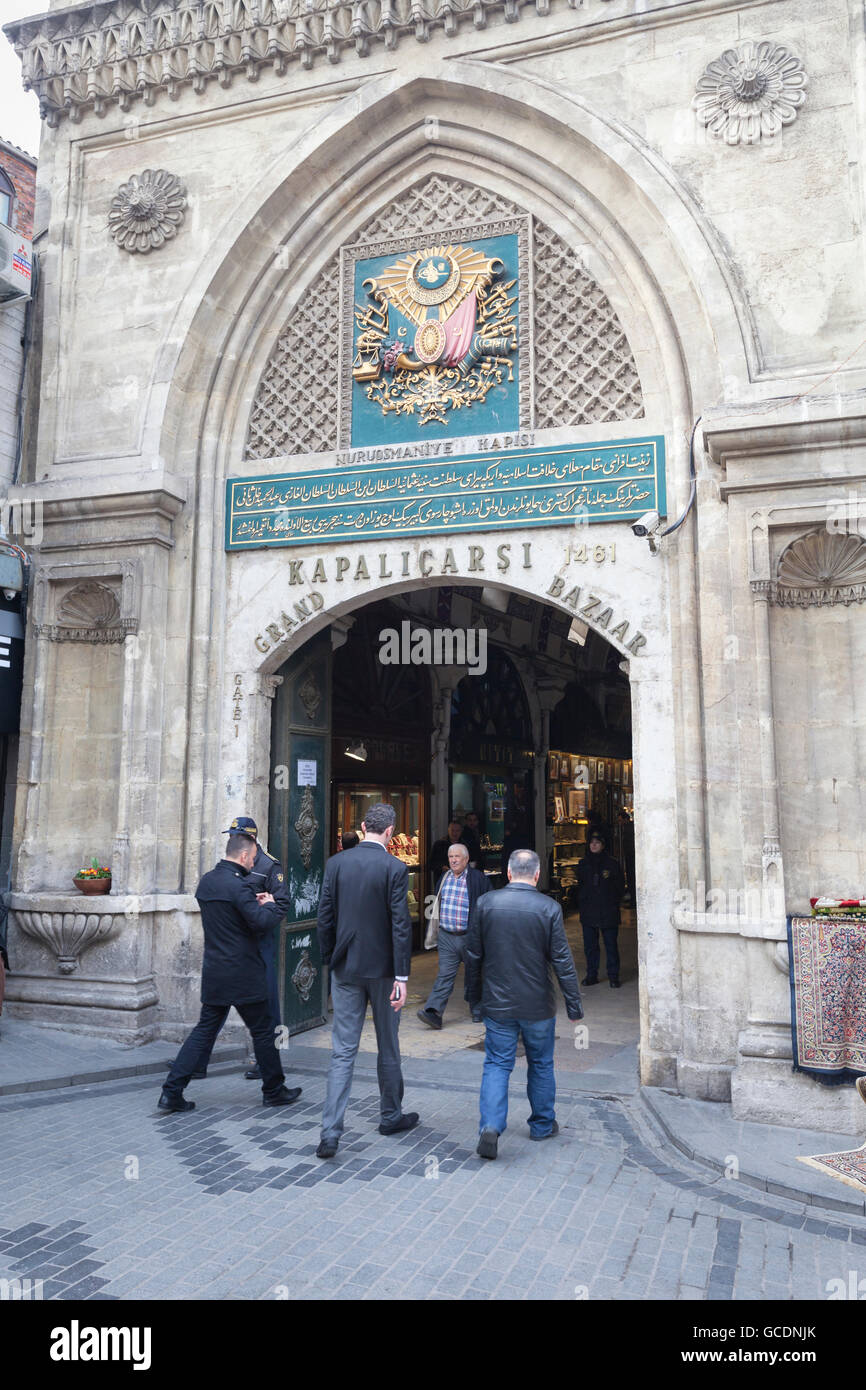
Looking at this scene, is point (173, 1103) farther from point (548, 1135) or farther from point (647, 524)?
point (647, 524)

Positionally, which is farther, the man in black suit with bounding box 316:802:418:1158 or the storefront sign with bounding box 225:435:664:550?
the storefront sign with bounding box 225:435:664:550

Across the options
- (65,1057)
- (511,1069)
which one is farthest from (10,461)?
(511,1069)

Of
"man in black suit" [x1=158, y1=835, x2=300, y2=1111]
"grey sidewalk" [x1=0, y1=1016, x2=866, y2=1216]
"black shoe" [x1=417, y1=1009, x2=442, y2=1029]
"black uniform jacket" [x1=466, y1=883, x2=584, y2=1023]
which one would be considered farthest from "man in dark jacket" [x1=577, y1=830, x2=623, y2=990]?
"black uniform jacket" [x1=466, y1=883, x2=584, y2=1023]

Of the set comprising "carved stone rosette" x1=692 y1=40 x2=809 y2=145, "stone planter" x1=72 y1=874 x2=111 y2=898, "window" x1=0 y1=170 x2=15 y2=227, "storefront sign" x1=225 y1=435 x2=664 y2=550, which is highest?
"window" x1=0 y1=170 x2=15 y2=227

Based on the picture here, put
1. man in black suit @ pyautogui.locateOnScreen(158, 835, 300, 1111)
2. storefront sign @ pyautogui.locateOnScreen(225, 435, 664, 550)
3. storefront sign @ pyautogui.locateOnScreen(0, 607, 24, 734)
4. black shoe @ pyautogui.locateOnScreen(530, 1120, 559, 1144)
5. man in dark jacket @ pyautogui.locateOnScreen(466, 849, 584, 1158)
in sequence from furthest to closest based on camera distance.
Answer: storefront sign @ pyautogui.locateOnScreen(0, 607, 24, 734) < storefront sign @ pyautogui.locateOnScreen(225, 435, 664, 550) < man in black suit @ pyautogui.locateOnScreen(158, 835, 300, 1111) < black shoe @ pyautogui.locateOnScreen(530, 1120, 559, 1144) < man in dark jacket @ pyautogui.locateOnScreen(466, 849, 584, 1158)

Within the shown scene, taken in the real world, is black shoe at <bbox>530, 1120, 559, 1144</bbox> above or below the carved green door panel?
below

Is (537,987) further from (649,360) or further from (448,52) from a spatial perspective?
(448,52)

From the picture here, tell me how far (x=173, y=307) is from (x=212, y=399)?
2.69 feet

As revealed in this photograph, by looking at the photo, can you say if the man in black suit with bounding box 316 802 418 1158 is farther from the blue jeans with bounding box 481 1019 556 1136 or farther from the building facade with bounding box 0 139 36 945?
the building facade with bounding box 0 139 36 945

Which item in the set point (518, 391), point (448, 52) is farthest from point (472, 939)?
point (448, 52)

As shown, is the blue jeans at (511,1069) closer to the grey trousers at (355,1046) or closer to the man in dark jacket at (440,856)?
the grey trousers at (355,1046)

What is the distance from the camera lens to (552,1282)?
3.50 meters

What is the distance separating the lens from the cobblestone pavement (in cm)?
351

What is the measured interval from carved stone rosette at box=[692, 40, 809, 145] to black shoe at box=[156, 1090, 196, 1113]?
23.3 ft
